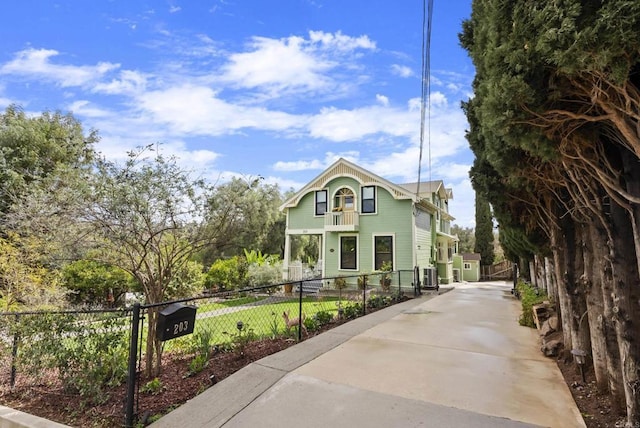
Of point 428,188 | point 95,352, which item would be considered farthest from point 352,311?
point 428,188

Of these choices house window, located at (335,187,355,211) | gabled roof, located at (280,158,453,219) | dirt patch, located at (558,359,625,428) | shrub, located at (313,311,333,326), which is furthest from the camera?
house window, located at (335,187,355,211)

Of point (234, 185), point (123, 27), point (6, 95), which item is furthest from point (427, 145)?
point (6, 95)

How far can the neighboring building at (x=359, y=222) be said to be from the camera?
15445mm

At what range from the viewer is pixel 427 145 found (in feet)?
38.3

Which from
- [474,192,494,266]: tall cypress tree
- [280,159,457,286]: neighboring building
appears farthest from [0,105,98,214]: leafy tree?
[474,192,494,266]: tall cypress tree

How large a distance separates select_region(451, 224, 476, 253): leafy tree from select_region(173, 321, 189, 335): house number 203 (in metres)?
39.7

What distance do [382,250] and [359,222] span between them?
1.75 meters

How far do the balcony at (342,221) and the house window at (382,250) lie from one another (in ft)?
4.11

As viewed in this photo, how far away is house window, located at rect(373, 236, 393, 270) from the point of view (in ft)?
51.5

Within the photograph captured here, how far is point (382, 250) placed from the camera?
15.9m

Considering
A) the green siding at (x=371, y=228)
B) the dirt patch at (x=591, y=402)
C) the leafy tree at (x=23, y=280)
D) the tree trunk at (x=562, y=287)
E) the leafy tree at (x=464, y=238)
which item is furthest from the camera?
the leafy tree at (x=464, y=238)

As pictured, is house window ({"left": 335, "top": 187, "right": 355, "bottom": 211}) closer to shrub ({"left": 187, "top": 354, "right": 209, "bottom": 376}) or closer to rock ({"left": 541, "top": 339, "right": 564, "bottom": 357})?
rock ({"left": 541, "top": 339, "right": 564, "bottom": 357})

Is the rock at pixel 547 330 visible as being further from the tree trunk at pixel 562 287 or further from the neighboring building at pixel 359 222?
the neighboring building at pixel 359 222

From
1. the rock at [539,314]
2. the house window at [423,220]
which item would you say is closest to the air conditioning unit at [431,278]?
the house window at [423,220]
